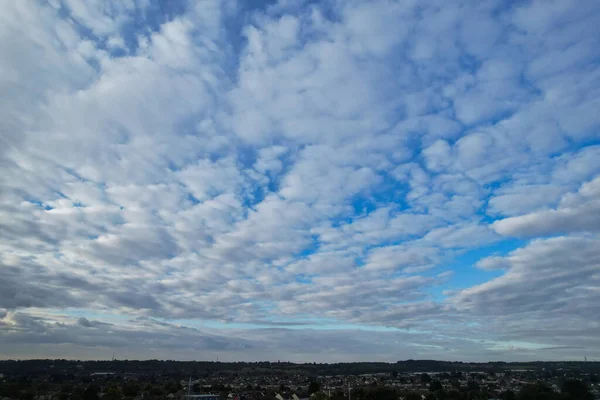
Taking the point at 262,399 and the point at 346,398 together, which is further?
the point at 262,399

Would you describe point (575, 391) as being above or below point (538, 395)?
above

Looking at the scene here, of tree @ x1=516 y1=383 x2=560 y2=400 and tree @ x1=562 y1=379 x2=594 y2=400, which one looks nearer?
tree @ x1=516 y1=383 x2=560 y2=400

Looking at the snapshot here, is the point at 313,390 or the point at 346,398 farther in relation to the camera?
the point at 313,390

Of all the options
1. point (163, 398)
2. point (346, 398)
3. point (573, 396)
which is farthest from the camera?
point (163, 398)

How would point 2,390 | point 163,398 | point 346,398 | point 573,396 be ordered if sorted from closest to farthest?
point 573,396
point 346,398
point 163,398
point 2,390

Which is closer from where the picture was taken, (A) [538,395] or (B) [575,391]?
(A) [538,395]

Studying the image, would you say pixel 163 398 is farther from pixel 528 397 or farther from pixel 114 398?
pixel 528 397

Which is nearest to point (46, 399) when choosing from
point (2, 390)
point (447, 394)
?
point (2, 390)

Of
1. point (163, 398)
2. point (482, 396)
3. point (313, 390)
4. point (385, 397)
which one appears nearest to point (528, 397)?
point (482, 396)

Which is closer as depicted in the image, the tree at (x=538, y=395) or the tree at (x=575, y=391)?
the tree at (x=538, y=395)

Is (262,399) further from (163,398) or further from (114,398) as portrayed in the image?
(114,398)
